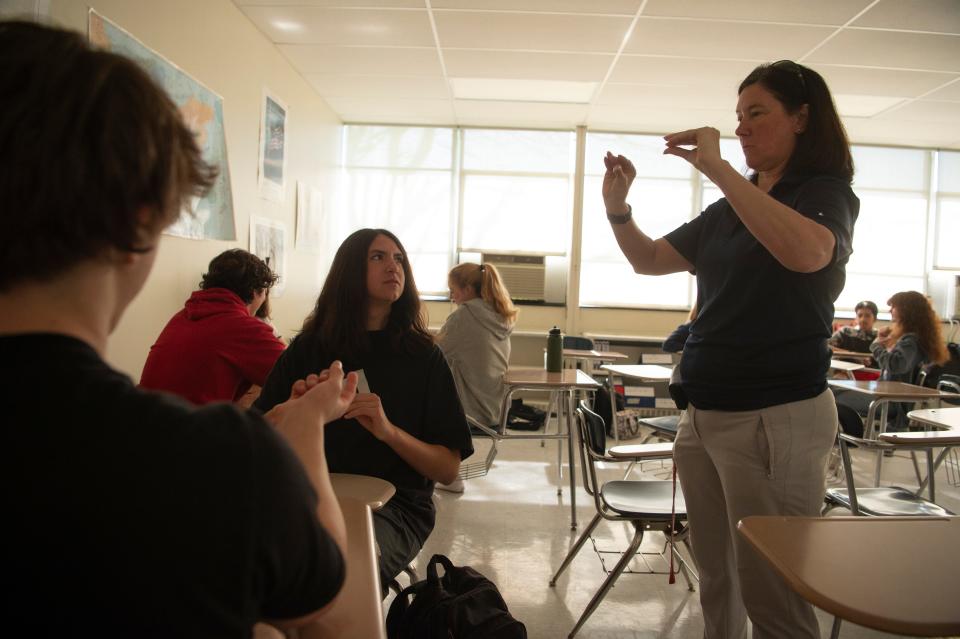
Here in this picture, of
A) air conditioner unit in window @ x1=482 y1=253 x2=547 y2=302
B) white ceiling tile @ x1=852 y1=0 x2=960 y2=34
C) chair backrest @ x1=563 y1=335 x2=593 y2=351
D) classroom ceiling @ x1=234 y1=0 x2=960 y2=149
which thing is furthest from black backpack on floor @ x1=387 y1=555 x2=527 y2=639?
air conditioner unit in window @ x1=482 y1=253 x2=547 y2=302

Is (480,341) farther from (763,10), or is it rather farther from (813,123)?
(763,10)

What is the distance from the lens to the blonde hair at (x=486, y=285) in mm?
3764

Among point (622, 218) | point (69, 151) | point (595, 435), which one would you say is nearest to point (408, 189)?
point (595, 435)

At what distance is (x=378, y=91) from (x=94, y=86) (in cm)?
560

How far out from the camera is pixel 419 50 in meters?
4.69

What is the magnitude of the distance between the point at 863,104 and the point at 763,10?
7.46ft

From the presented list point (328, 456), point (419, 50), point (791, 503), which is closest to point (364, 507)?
point (328, 456)

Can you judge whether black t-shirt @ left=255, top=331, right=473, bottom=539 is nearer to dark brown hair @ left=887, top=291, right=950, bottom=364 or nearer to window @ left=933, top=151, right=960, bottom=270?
dark brown hair @ left=887, top=291, right=950, bottom=364

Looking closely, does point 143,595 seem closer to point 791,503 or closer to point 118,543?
point 118,543

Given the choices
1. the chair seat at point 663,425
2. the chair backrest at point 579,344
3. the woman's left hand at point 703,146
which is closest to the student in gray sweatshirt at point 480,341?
the chair seat at point 663,425

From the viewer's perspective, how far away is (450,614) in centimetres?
139

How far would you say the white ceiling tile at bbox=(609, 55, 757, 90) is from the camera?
15.3ft

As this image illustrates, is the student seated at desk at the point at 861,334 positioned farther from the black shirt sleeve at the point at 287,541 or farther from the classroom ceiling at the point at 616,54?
the black shirt sleeve at the point at 287,541

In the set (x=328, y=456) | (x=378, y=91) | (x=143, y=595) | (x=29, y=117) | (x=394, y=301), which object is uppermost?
(x=378, y=91)
